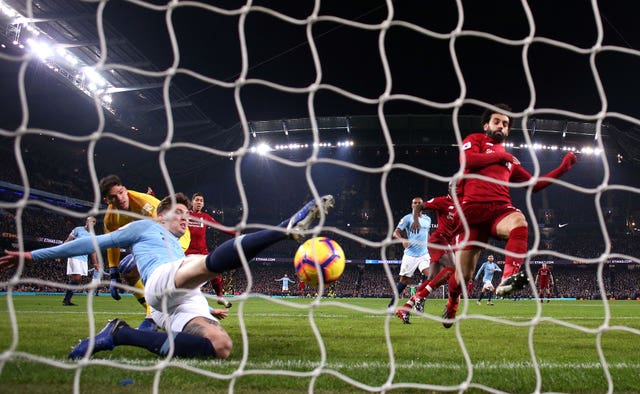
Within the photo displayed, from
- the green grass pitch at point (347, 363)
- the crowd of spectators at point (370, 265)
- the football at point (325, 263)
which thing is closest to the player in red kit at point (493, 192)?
the green grass pitch at point (347, 363)

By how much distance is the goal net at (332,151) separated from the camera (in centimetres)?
439

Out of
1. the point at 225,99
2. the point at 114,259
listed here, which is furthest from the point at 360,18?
the point at 114,259

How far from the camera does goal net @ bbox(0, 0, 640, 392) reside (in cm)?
439

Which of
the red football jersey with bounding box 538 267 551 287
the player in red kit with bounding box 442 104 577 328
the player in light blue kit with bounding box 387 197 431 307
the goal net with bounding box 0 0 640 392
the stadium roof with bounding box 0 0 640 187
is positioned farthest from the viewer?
the stadium roof with bounding box 0 0 640 187

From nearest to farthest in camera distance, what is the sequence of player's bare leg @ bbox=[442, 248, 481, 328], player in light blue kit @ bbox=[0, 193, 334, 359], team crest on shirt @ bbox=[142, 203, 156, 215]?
player in light blue kit @ bbox=[0, 193, 334, 359] < player's bare leg @ bbox=[442, 248, 481, 328] < team crest on shirt @ bbox=[142, 203, 156, 215]

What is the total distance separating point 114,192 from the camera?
5.49 meters

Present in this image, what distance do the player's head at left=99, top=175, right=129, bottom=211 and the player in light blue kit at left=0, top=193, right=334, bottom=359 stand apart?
112cm

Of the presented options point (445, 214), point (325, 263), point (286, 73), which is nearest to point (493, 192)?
point (325, 263)

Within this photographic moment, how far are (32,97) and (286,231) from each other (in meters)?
27.6

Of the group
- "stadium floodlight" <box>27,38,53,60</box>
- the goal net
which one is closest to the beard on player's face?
the goal net

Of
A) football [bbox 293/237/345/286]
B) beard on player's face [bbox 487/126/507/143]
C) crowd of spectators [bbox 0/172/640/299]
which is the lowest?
crowd of spectators [bbox 0/172/640/299]

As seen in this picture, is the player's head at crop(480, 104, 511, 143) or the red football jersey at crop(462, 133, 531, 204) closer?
the red football jersey at crop(462, 133, 531, 204)

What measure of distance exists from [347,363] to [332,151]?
33.8 meters

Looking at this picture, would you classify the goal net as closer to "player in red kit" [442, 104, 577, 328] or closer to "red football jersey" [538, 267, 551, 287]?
"player in red kit" [442, 104, 577, 328]
